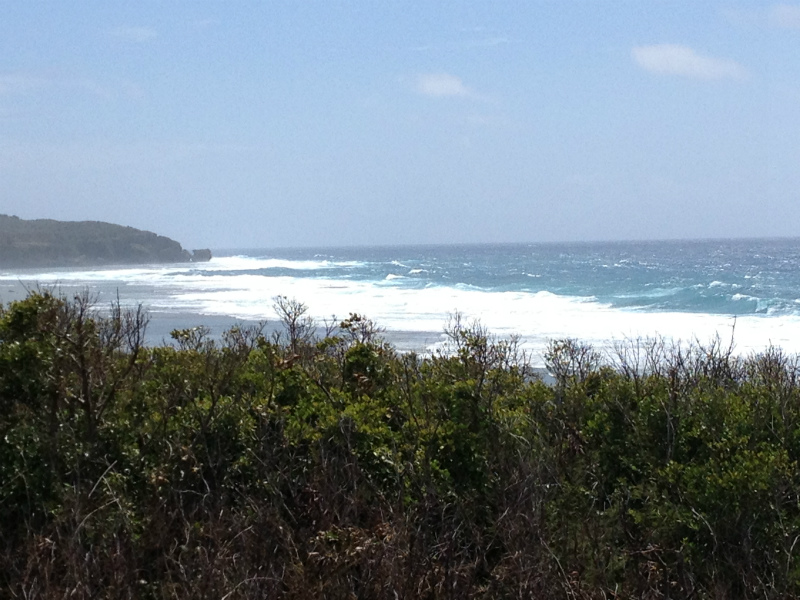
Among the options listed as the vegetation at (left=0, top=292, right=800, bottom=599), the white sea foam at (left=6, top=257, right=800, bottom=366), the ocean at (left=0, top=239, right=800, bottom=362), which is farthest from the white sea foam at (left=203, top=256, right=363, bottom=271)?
the vegetation at (left=0, top=292, right=800, bottom=599)

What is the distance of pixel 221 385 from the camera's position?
7.30 meters

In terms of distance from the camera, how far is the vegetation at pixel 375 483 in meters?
5.10

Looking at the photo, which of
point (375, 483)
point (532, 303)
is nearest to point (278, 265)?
point (532, 303)

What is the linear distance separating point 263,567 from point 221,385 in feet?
7.38

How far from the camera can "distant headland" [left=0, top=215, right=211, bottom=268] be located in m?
113

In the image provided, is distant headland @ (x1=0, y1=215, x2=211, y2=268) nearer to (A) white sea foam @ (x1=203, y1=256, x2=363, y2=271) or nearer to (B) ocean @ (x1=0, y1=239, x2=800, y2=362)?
(A) white sea foam @ (x1=203, y1=256, x2=363, y2=271)

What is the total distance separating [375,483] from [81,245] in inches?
4941

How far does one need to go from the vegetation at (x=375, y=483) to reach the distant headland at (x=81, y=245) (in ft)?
364

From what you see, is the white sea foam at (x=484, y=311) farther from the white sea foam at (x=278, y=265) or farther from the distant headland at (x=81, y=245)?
the distant headland at (x=81, y=245)

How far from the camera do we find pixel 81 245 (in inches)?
4828

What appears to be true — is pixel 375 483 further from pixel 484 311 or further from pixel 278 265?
pixel 278 265

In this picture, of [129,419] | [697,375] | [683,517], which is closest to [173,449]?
[129,419]

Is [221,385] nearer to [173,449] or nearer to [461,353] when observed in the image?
[173,449]

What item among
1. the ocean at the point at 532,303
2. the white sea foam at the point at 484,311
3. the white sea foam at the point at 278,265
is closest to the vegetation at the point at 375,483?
the ocean at the point at 532,303
